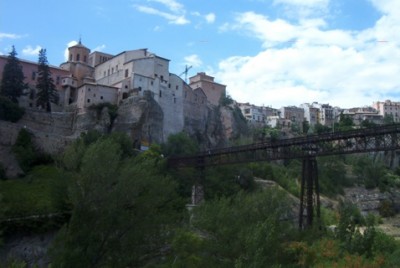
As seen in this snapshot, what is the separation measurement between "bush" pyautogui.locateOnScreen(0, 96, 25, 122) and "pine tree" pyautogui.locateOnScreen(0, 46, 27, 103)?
13.2ft

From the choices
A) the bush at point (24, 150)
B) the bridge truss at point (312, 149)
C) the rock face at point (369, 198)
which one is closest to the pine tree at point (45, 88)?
the bush at point (24, 150)

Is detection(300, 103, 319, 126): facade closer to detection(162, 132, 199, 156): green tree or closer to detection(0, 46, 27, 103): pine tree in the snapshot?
detection(162, 132, 199, 156): green tree

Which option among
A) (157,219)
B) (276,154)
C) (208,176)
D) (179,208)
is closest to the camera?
(157,219)

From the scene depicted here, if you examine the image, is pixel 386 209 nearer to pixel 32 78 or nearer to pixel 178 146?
pixel 178 146

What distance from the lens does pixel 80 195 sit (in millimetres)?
23297

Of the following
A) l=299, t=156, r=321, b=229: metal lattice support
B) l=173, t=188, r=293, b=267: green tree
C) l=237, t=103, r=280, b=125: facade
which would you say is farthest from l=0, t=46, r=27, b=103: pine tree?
l=237, t=103, r=280, b=125: facade

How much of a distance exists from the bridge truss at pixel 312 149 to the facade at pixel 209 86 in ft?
137

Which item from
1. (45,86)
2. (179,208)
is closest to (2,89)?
(45,86)

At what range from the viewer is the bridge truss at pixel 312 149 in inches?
1211

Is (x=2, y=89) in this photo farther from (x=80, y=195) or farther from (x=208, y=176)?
(x=80, y=195)

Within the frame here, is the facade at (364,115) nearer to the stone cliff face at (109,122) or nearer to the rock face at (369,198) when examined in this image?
the rock face at (369,198)

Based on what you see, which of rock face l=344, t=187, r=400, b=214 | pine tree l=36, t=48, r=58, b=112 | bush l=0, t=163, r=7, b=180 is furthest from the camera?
rock face l=344, t=187, r=400, b=214

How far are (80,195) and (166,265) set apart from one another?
18.6 ft

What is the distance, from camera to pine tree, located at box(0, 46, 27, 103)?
176ft
